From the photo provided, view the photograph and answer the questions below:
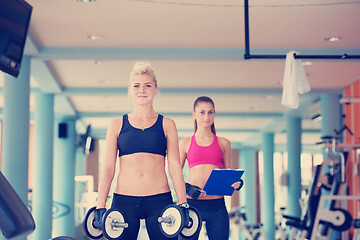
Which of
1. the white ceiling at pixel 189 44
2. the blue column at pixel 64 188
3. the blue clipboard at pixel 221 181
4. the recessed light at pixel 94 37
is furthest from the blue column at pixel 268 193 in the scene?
the blue clipboard at pixel 221 181

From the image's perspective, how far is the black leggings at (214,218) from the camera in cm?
340

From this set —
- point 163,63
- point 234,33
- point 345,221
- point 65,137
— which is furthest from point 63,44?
point 65,137

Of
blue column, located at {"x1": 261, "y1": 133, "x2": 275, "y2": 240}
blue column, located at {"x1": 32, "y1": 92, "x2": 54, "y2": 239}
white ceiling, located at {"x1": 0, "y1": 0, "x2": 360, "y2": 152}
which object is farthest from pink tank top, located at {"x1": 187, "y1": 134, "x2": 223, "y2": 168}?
blue column, located at {"x1": 261, "y1": 133, "x2": 275, "y2": 240}

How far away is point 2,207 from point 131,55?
5.83 m

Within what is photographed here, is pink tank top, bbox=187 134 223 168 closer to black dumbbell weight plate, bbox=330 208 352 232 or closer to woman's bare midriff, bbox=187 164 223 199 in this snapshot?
woman's bare midriff, bbox=187 164 223 199

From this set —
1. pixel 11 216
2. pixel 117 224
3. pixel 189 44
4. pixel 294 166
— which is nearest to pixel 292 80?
pixel 189 44

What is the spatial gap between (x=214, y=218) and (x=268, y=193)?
11.9 m

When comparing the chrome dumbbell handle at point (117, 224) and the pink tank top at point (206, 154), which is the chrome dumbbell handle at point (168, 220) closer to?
the chrome dumbbell handle at point (117, 224)

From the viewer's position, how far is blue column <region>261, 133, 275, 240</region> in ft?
47.9

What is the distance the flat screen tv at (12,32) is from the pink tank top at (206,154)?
1.44 meters

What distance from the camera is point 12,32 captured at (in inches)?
89.1

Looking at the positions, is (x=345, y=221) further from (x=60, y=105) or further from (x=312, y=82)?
(x=60, y=105)

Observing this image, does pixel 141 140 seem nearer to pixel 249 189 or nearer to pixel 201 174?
pixel 201 174

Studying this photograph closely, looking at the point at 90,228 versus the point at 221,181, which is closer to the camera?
the point at 90,228
